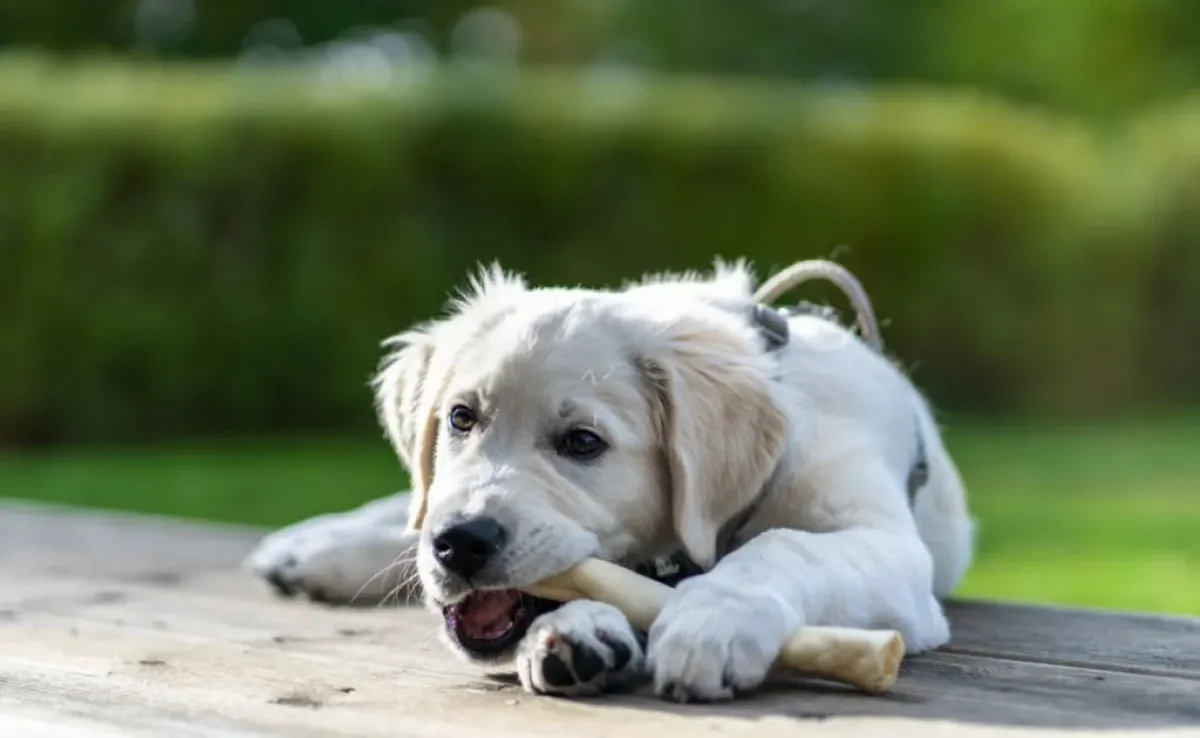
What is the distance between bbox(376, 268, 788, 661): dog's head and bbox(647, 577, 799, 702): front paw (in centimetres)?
36

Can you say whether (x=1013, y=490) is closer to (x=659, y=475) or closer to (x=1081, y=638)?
(x=1081, y=638)

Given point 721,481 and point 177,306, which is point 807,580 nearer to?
point 721,481

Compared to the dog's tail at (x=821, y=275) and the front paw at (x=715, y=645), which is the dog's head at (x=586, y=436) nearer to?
the front paw at (x=715, y=645)

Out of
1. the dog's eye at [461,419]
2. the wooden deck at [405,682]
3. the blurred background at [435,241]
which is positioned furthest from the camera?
the blurred background at [435,241]

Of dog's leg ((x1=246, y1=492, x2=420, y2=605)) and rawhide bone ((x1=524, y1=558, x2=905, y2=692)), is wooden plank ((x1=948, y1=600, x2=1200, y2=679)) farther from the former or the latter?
dog's leg ((x1=246, y1=492, x2=420, y2=605))

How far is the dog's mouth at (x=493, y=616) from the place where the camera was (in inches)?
127

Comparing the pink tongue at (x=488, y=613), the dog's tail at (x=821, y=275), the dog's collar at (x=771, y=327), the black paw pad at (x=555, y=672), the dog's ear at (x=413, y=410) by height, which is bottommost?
the black paw pad at (x=555, y=672)

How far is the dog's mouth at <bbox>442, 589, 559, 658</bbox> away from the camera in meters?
3.21

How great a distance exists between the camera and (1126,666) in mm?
3402

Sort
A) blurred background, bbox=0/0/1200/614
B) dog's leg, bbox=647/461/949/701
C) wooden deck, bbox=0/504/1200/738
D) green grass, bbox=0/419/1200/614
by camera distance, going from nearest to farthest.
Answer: wooden deck, bbox=0/504/1200/738 < dog's leg, bbox=647/461/949/701 < green grass, bbox=0/419/1200/614 < blurred background, bbox=0/0/1200/614

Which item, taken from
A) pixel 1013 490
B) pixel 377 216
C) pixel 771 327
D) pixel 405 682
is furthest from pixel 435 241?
pixel 405 682

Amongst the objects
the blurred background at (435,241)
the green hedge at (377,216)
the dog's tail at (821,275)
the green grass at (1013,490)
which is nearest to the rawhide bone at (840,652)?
the dog's tail at (821,275)

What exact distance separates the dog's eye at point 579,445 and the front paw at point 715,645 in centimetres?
57

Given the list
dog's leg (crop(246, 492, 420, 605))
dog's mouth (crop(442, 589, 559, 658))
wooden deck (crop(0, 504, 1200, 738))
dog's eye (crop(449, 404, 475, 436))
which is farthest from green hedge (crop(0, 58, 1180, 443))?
dog's mouth (crop(442, 589, 559, 658))
